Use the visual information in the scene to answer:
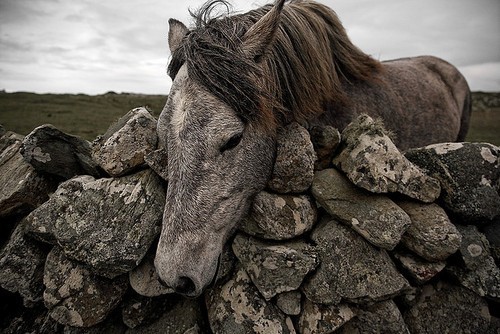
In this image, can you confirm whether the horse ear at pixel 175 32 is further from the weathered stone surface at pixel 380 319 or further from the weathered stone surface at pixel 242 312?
the weathered stone surface at pixel 380 319

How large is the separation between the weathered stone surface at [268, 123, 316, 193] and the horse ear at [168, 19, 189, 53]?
1.81 m

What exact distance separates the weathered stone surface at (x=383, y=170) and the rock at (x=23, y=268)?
3.07m

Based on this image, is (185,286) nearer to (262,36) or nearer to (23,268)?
(23,268)

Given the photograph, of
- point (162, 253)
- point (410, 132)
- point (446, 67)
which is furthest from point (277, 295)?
point (446, 67)

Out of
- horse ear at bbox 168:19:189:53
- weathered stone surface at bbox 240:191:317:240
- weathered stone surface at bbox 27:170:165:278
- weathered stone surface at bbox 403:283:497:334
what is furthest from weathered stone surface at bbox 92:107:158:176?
weathered stone surface at bbox 403:283:497:334

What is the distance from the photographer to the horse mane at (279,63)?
2.38 meters

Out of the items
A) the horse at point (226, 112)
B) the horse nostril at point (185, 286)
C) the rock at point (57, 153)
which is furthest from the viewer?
the rock at point (57, 153)

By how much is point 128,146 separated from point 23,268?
1540mm

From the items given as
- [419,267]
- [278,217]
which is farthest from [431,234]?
[278,217]

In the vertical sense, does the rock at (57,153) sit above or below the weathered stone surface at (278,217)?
above

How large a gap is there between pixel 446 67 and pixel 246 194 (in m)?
5.86

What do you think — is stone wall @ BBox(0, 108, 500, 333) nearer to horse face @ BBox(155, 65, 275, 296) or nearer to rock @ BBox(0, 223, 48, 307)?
rock @ BBox(0, 223, 48, 307)

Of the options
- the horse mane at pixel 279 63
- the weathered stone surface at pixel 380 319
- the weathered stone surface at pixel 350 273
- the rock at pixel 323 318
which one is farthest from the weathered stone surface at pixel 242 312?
the horse mane at pixel 279 63

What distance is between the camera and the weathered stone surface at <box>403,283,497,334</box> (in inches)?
95.9
